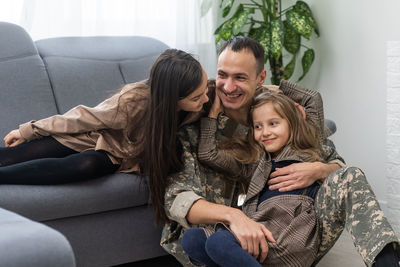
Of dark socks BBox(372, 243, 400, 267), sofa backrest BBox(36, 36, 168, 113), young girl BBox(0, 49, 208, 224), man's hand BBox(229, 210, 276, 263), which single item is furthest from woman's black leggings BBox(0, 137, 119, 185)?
dark socks BBox(372, 243, 400, 267)

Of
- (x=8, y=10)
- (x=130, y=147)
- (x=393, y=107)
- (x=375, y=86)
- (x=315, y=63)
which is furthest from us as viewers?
(x=315, y=63)

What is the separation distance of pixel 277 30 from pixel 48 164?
175cm

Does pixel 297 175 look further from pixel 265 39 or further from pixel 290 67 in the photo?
pixel 290 67

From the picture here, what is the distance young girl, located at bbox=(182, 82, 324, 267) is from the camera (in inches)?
67.0

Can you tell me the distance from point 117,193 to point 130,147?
0.19 meters

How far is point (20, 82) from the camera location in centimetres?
247

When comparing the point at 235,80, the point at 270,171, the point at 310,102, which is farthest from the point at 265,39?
the point at 270,171

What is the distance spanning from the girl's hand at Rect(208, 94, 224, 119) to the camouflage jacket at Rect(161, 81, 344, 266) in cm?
3

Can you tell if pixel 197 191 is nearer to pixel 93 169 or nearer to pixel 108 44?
pixel 93 169

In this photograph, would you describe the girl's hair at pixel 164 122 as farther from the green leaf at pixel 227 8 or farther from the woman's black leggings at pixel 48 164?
the green leaf at pixel 227 8

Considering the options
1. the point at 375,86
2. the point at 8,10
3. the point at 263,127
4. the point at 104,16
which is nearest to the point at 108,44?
the point at 104,16

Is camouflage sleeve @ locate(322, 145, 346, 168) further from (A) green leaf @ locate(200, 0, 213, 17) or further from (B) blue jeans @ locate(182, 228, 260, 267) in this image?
(A) green leaf @ locate(200, 0, 213, 17)

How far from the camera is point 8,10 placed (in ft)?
9.43

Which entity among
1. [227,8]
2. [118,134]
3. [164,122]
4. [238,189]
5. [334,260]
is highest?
[227,8]
